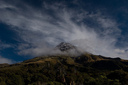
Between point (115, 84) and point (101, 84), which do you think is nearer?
point (115, 84)

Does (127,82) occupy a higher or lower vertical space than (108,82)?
lower

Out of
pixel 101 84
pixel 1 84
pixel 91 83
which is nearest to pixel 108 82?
pixel 101 84

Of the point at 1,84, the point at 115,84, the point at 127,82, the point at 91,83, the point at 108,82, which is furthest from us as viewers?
the point at 1,84

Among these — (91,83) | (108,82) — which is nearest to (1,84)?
(91,83)

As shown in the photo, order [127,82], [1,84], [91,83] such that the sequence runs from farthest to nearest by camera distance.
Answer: [1,84]
[127,82]
[91,83]

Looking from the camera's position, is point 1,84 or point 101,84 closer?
point 101,84

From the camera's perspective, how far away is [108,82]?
5894 centimetres

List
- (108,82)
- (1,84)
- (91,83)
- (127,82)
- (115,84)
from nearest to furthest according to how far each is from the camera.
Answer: (115,84) → (108,82) → (91,83) → (127,82) → (1,84)

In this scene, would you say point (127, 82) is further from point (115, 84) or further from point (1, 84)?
point (1, 84)

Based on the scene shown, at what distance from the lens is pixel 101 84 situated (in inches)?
2389

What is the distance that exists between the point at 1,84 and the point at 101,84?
596ft

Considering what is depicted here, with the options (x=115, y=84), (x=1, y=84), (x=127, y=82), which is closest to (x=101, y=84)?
(x=115, y=84)

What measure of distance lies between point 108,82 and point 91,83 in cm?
1197

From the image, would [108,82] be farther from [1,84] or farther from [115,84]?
[1,84]
